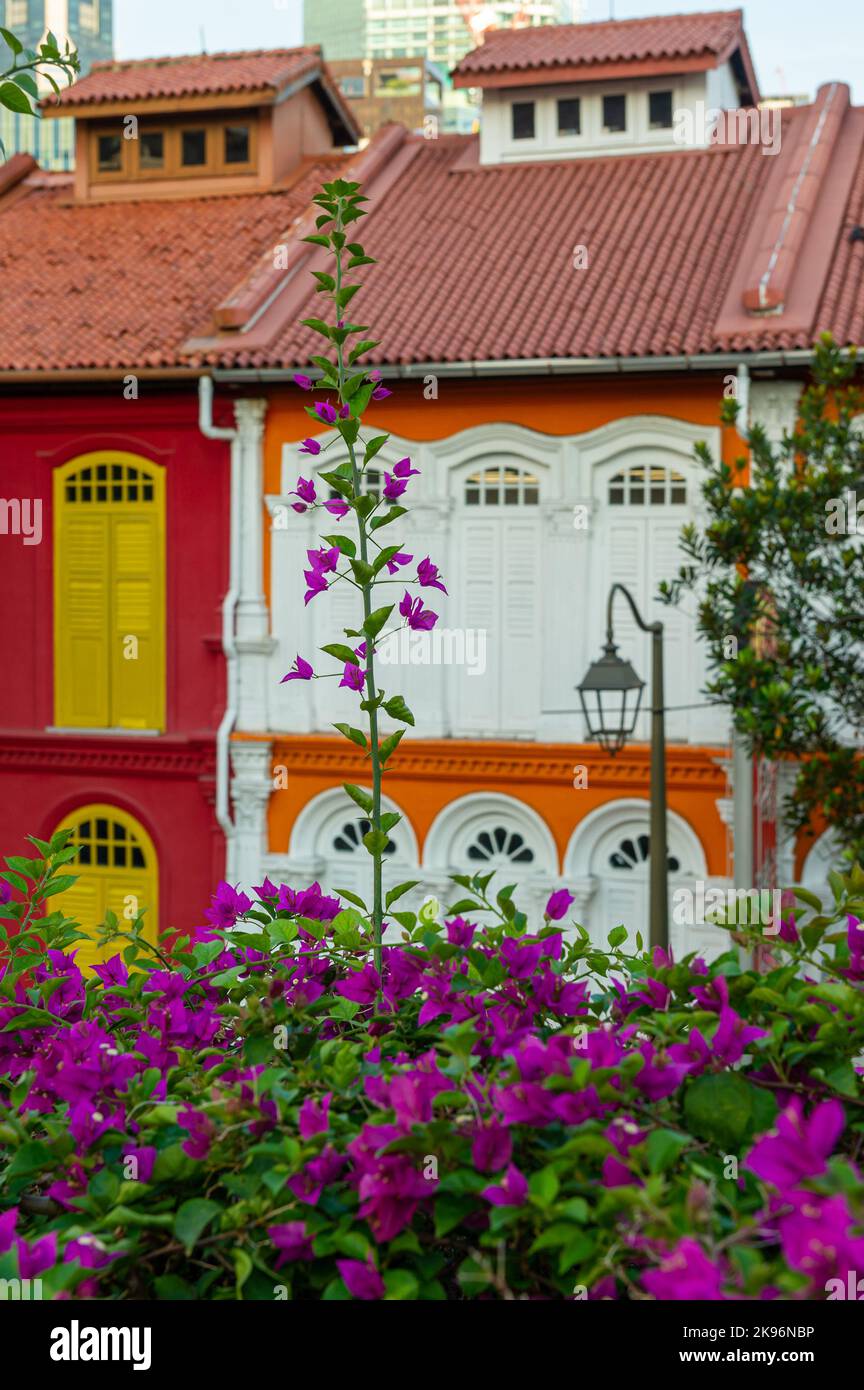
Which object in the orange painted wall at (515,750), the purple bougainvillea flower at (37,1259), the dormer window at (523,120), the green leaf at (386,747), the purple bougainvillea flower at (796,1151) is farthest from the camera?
the dormer window at (523,120)

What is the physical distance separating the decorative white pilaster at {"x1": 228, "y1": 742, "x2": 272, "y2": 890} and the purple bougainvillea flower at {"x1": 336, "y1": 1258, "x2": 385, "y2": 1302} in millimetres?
13689

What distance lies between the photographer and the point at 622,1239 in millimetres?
2053

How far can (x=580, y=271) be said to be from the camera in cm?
1538

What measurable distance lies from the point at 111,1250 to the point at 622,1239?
653 millimetres

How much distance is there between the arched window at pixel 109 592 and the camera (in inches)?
A: 642

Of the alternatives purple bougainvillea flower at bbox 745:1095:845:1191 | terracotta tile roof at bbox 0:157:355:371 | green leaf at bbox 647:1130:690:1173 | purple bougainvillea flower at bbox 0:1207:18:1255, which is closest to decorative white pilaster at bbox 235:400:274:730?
terracotta tile roof at bbox 0:157:355:371

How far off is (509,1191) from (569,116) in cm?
1672

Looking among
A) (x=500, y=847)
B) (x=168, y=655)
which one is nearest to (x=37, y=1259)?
(x=500, y=847)

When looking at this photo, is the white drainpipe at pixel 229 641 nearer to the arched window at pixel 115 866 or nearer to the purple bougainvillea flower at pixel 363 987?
the arched window at pixel 115 866

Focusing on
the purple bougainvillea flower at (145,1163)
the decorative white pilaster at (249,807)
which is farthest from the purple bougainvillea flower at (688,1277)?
the decorative white pilaster at (249,807)

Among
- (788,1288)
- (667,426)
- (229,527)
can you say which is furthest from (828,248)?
(788,1288)

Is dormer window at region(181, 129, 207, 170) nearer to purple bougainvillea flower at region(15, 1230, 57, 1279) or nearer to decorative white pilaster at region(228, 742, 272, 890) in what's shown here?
decorative white pilaster at region(228, 742, 272, 890)

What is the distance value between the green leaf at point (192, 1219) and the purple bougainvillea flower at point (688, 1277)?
699mm
